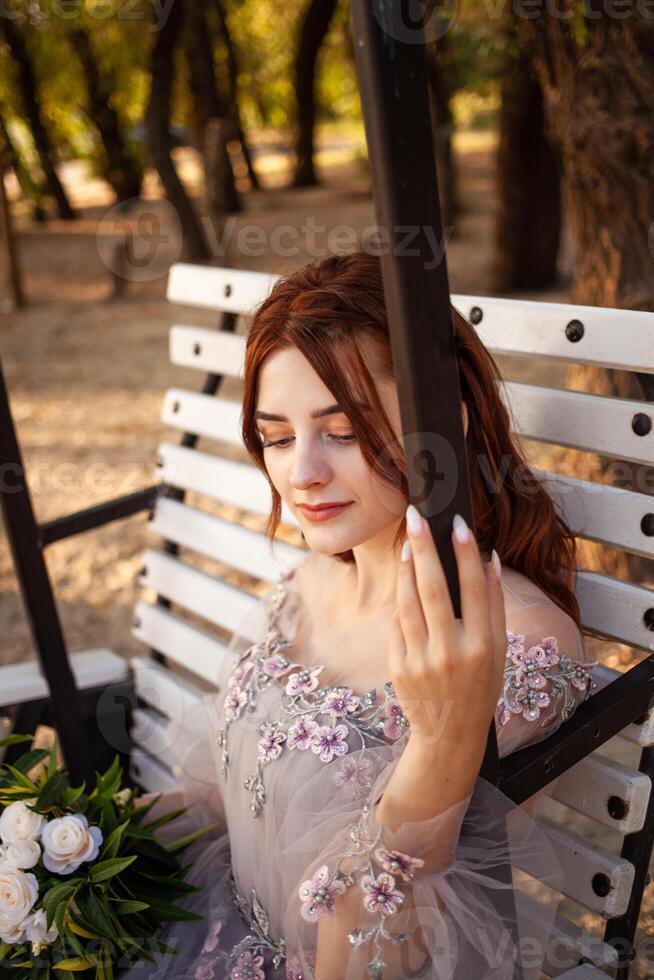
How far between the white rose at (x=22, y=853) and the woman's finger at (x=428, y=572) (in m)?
0.91

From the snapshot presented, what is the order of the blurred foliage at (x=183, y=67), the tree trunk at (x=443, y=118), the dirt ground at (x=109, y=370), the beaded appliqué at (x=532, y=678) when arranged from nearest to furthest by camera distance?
the beaded appliqué at (x=532, y=678) < the dirt ground at (x=109, y=370) < the tree trunk at (x=443, y=118) < the blurred foliage at (x=183, y=67)

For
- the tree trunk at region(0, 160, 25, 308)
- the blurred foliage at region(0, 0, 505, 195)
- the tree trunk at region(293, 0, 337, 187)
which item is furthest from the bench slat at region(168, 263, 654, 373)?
the tree trunk at region(293, 0, 337, 187)

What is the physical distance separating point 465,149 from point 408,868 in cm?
2255

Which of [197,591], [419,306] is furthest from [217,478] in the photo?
[419,306]

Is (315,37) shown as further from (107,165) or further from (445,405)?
(445,405)

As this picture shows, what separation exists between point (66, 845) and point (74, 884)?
0.06 meters

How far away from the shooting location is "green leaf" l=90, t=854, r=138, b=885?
5.51 ft

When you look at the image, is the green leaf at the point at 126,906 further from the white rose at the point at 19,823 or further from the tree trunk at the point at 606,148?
the tree trunk at the point at 606,148

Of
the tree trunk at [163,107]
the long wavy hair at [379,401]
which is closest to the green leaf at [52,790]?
the long wavy hair at [379,401]

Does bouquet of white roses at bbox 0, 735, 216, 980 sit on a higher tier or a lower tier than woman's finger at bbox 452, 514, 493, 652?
lower

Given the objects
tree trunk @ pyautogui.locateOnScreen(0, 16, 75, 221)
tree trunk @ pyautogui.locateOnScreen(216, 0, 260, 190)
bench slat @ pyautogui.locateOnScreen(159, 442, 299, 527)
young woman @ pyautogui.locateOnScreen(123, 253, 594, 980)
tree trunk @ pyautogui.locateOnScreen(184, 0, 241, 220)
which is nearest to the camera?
young woman @ pyautogui.locateOnScreen(123, 253, 594, 980)

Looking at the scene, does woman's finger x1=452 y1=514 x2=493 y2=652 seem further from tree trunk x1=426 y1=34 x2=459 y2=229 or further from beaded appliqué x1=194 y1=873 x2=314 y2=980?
tree trunk x1=426 y1=34 x2=459 y2=229

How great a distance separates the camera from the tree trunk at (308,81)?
1503 centimetres

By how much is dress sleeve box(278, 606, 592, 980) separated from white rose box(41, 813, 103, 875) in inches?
13.7
